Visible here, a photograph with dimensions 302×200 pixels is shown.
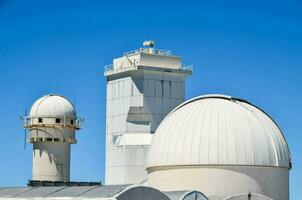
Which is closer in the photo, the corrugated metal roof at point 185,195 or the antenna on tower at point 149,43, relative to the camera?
the corrugated metal roof at point 185,195

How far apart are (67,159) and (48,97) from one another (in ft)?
15.9

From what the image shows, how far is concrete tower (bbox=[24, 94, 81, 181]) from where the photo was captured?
70750 mm

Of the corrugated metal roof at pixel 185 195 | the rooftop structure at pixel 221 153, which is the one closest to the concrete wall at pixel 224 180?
the rooftop structure at pixel 221 153

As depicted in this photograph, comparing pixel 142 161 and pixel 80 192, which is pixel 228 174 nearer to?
pixel 80 192

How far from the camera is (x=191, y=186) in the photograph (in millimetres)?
50625

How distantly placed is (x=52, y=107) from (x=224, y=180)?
23669mm

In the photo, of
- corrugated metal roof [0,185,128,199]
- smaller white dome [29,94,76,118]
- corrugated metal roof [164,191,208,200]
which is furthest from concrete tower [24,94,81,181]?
corrugated metal roof [164,191,208,200]

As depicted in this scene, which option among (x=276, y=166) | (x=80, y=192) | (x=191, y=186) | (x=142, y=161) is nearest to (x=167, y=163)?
(x=191, y=186)

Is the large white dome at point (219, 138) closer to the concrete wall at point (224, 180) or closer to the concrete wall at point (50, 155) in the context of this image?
the concrete wall at point (224, 180)

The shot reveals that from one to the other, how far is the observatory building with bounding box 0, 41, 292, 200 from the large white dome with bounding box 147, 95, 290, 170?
52 mm

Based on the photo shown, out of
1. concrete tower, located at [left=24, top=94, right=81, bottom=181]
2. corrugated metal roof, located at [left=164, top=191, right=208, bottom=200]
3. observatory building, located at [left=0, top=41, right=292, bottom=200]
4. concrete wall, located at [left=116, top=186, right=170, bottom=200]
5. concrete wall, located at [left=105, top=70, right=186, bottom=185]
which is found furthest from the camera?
concrete wall, located at [left=105, top=70, right=186, bottom=185]

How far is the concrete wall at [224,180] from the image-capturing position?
165 ft

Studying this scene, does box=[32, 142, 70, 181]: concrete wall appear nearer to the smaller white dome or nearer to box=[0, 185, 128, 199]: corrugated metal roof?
the smaller white dome

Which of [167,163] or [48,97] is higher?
[48,97]
